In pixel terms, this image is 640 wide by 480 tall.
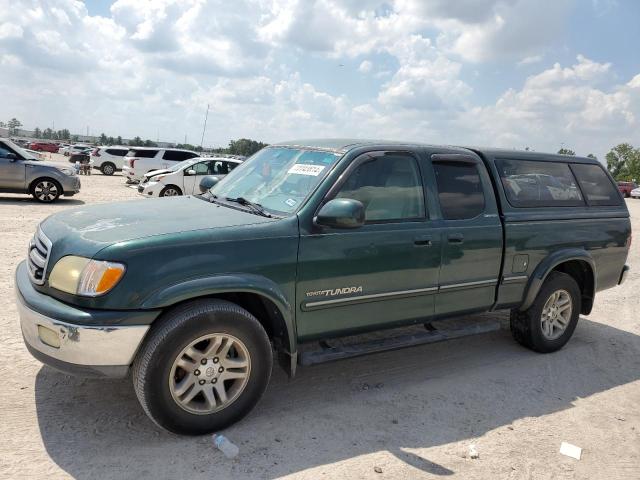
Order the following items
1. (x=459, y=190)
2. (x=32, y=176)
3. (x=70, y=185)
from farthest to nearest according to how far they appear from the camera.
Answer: (x=70, y=185)
(x=32, y=176)
(x=459, y=190)

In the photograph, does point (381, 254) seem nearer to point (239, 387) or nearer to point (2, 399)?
point (239, 387)

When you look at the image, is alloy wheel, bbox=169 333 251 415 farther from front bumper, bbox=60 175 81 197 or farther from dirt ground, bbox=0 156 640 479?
front bumper, bbox=60 175 81 197

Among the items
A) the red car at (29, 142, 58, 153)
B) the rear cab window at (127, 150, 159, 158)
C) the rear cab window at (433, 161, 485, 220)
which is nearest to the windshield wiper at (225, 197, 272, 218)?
the rear cab window at (433, 161, 485, 220)

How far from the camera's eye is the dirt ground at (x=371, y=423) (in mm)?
3156

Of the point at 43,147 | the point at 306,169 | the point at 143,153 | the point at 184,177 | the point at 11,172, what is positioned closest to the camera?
the point at 306,169

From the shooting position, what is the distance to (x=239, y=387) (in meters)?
3.51

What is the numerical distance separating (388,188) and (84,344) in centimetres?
242

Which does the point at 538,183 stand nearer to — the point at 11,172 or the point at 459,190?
the point at 459,190

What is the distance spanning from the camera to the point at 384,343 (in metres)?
4.17

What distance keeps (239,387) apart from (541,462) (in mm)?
2022

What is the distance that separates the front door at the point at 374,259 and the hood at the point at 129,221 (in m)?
0.53

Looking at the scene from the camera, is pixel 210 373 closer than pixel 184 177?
Yes

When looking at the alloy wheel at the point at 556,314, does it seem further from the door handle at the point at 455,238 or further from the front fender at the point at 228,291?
the front fender at the point at 228,291

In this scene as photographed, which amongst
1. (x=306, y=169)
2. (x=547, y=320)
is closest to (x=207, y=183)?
(x=306, y=169)
